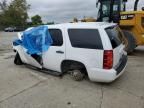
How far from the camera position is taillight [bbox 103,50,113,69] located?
5.09m

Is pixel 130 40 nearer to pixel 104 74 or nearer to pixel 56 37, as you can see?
pixel 56 37

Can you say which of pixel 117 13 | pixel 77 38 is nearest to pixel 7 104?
pixel 77 38

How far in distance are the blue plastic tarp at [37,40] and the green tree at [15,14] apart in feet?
200

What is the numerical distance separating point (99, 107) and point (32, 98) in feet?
5.41

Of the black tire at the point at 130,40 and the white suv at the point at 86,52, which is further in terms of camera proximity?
the black tire at the point at 130,40

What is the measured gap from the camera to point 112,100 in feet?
15.5

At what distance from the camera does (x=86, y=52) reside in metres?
5.38

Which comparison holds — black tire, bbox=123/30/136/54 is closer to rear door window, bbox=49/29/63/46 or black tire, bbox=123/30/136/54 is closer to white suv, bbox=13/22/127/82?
white suv, bbox=13/22/127/82

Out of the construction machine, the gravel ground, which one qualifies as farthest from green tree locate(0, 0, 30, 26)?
the gravel ground

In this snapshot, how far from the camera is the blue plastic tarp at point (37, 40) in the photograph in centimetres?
643

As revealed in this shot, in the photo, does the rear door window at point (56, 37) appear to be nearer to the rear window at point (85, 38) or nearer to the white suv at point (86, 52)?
the white suv at point (86, 52)

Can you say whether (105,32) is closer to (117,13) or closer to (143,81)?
(143,81)

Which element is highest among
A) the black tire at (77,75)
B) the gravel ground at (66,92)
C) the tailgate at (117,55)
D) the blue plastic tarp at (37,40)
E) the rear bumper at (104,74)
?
the blue plastic tarp at (37,40)

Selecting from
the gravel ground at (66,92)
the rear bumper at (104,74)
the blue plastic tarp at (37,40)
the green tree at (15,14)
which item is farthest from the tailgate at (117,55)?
the green tree at (15,14)
